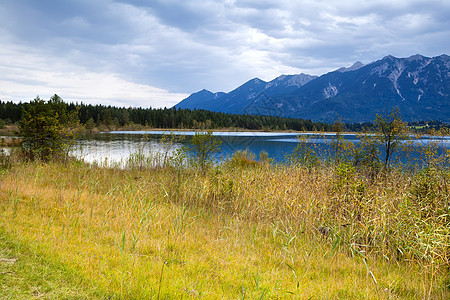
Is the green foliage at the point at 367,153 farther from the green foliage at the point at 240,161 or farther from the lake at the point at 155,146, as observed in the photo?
the green foliage at the point at 240,161

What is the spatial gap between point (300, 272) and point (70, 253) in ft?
13.9

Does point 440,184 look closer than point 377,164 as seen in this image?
Yes

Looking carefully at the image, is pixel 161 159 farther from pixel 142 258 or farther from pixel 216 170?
pixel 142 258

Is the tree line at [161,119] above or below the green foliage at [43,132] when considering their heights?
above

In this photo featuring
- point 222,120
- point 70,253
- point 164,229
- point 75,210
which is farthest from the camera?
point 222,120

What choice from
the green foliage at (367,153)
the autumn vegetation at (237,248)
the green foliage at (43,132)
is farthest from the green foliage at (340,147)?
the green foliage at (43,132)

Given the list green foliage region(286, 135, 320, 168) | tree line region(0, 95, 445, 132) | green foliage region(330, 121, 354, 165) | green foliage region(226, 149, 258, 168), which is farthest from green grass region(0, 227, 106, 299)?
tree line region(0, 95, 445, 132)

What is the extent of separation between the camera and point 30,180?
1029 centimetres

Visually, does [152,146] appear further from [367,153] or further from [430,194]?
[430,194]

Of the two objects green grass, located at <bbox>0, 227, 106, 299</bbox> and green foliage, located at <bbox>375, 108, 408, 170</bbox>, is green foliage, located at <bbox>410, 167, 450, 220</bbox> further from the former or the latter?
green grass, located at <bbox>0, 227, 106, 299</bbox>

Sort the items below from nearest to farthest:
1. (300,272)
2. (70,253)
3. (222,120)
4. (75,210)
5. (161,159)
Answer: (70,253)
(300,272)
(75,210)
(161,159)
(222,120)

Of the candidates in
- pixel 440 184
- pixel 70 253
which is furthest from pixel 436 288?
pixel 70 253

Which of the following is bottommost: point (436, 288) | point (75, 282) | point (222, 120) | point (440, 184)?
point (436, 288)

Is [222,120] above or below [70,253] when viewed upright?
above
